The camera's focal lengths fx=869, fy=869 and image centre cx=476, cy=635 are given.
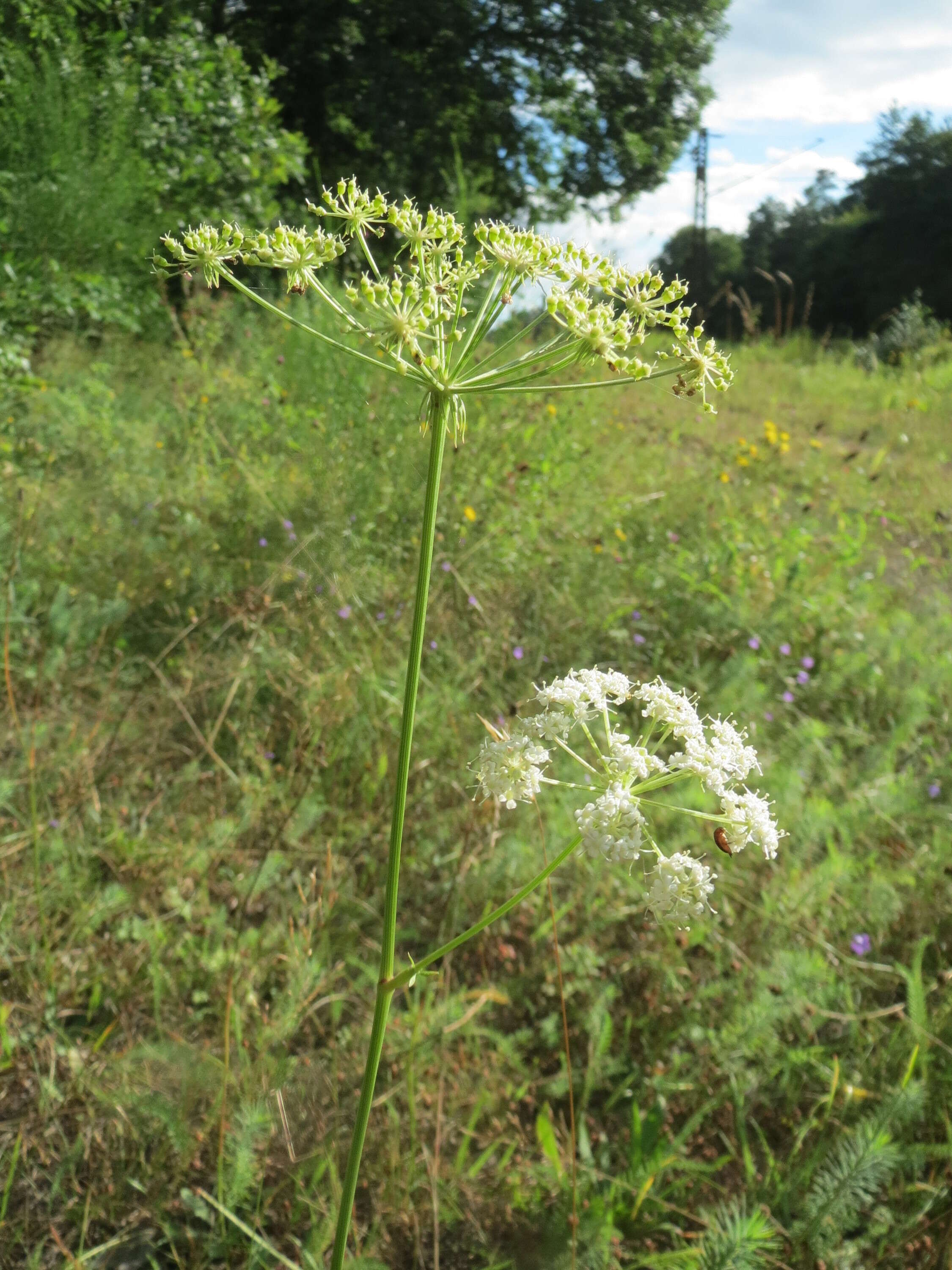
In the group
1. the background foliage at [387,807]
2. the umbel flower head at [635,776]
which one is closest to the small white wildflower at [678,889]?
the umbel flower head at [635,776]

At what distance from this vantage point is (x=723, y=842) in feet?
3.08

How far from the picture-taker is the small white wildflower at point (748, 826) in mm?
936

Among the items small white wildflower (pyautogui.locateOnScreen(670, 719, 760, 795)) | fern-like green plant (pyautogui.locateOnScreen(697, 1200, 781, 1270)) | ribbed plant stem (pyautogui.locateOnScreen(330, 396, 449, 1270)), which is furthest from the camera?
fern-like green plant (pyautogui.locateOnScreen(697, 1200, 781, 1270))

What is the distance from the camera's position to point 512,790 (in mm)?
908

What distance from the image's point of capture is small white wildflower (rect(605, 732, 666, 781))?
863mm

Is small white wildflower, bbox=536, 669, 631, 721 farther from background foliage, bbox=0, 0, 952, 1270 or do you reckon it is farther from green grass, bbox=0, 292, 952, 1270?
background foliage, bbox=0, 0, 952, 1270

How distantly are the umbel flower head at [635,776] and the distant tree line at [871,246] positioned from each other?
24.4 m

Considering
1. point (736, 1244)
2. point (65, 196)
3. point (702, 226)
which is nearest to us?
point (736, 1244)

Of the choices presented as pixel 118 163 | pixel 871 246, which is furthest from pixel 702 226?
pixel 118 163

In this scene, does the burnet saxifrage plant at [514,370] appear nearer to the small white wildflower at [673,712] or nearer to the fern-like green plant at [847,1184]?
the small white wildflower at [673,712]

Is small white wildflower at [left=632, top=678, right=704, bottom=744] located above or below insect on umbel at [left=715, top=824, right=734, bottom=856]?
above

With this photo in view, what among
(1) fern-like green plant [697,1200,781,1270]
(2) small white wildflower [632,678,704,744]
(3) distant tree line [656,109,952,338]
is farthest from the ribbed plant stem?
(3) distant tree line [656,109,952,338]

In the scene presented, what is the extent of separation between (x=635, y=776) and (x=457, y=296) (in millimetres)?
592

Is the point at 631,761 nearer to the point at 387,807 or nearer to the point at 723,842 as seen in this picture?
the point at 723,842
